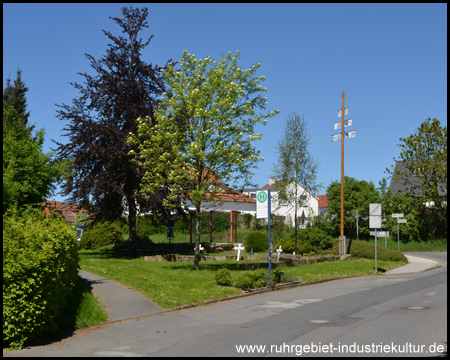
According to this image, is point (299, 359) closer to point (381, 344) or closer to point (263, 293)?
point (381, 344)

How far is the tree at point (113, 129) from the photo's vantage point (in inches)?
1140

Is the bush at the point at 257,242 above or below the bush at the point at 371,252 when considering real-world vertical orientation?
above

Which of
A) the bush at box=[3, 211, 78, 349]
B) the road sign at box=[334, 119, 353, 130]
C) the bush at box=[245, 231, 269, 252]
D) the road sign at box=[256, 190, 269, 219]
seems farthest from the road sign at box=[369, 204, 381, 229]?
the bush at box=[3, 211, 78, 349]

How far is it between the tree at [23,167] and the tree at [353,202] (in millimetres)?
42986

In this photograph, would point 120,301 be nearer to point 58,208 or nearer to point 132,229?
point 132,229

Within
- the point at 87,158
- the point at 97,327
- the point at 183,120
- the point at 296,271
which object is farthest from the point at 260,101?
the point at 97,327

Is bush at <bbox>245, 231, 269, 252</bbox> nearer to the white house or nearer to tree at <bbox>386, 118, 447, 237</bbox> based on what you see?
the white house

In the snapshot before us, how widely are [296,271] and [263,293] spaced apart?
6.65 meters

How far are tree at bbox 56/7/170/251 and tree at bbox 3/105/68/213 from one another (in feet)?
37.1

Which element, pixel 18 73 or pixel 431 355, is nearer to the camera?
pixel 431 355

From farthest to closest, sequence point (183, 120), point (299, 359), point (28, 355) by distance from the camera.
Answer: point (183, 120), point (28, 355), point (299, 359)

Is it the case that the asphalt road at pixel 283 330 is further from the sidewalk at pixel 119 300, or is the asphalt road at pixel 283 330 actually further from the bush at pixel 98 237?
the bush at pixel 98 237

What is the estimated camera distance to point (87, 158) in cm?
2920

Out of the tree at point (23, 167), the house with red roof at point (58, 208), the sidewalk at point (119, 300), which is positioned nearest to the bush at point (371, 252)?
the house with red roof at point (58, 208)
